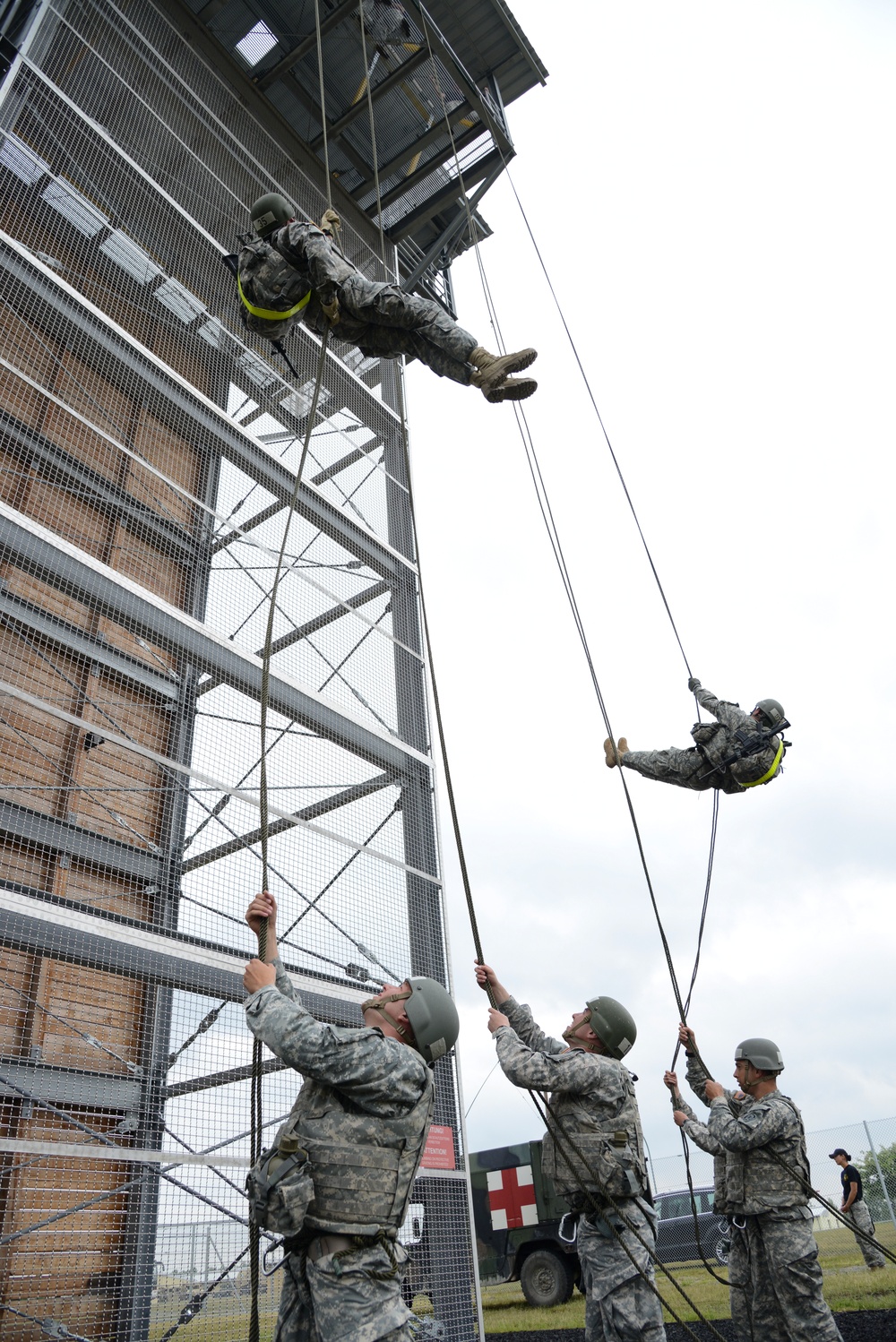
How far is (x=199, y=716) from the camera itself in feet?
20.1

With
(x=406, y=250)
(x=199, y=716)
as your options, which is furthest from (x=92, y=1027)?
(x=406, y=250)

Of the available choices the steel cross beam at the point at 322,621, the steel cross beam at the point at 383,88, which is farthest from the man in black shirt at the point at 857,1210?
the steel cross beam at the point at 383,88

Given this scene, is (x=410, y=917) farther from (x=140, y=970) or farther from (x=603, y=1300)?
(x=603, y=1300)

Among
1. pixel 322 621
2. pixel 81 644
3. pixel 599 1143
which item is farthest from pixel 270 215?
pixel 599 1143

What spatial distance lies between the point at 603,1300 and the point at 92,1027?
3.04 metres

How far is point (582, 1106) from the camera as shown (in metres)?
3.90

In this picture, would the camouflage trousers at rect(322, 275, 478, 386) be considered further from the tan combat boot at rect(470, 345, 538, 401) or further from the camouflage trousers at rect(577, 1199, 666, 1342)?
the camouflage trousers at rect(577, 1199, 666, 1342)

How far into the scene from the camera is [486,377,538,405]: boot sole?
4473 millimetres

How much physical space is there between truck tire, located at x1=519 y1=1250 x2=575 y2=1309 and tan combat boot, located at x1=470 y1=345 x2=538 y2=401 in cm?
736

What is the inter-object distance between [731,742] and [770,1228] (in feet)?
9.50

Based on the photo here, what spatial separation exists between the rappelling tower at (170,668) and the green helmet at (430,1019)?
222 cm

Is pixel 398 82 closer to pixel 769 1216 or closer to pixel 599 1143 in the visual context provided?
pixel 599 1143

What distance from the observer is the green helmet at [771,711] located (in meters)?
6.04

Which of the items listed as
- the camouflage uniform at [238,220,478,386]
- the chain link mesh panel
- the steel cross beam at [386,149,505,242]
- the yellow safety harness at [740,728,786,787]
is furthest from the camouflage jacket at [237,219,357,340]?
the steel cross beam at [386,149,505,242]
